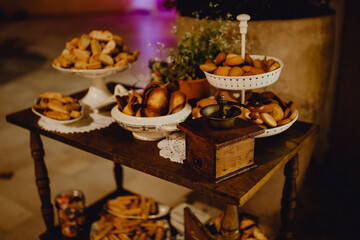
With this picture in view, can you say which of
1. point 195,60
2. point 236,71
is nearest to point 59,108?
point 195,60

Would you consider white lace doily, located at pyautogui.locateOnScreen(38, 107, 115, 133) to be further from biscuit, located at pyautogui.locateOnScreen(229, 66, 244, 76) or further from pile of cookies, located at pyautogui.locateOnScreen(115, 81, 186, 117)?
biscuit, located at pyautogui.locateOnScreen(229, 66, 244, 76)

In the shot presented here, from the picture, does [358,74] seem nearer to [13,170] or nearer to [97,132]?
[97,132]

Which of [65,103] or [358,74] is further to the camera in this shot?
[358,74]

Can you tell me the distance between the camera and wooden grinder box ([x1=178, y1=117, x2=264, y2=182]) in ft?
3.45

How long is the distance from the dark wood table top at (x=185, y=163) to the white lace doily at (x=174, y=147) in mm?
23

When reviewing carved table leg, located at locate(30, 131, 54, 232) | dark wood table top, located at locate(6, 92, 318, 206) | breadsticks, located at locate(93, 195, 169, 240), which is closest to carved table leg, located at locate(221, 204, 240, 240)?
dark wood table top, located at locate(6, 92, 318, 206)

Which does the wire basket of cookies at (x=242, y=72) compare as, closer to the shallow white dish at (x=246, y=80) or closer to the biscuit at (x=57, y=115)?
the shallow white dish at (x=246, y=80)

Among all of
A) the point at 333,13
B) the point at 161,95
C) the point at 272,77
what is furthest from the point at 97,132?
the point at 333,13

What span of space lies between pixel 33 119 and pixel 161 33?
26.2 ft

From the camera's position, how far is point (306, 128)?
1455 mm

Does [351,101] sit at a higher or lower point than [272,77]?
lower

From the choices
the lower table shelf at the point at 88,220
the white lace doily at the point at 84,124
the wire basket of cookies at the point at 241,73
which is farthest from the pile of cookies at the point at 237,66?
the lower table shelf at the point at 88,220

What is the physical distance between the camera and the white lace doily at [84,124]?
153cm

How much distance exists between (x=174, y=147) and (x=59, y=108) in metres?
0.58
